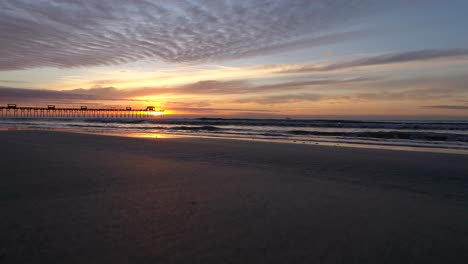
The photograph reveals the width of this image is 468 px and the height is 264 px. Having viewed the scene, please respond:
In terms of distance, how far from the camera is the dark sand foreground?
337 cm

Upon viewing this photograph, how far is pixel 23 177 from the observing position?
7.04 metres

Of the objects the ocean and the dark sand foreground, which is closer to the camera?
the dark sand foreground

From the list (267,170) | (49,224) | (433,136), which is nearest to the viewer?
(49,224)

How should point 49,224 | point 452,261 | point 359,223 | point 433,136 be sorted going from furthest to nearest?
1. point 433,136
2. point 359,223
3. point 49,224
4. point 452,261

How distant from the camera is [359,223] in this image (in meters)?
4.33

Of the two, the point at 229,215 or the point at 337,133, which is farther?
the point at 337,133

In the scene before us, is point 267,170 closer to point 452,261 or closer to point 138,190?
point 138,190

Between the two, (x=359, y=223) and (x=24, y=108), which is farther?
(x=24, y=108)

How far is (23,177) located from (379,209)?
23.1ft

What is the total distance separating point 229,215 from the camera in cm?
458

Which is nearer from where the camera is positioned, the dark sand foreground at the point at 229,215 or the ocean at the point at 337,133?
the dark sand foreground at the point at 229,215

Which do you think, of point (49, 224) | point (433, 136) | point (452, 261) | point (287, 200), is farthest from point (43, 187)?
point (433, 136)

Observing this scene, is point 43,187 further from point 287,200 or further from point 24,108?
point 24,108

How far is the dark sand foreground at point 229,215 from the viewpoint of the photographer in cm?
337
